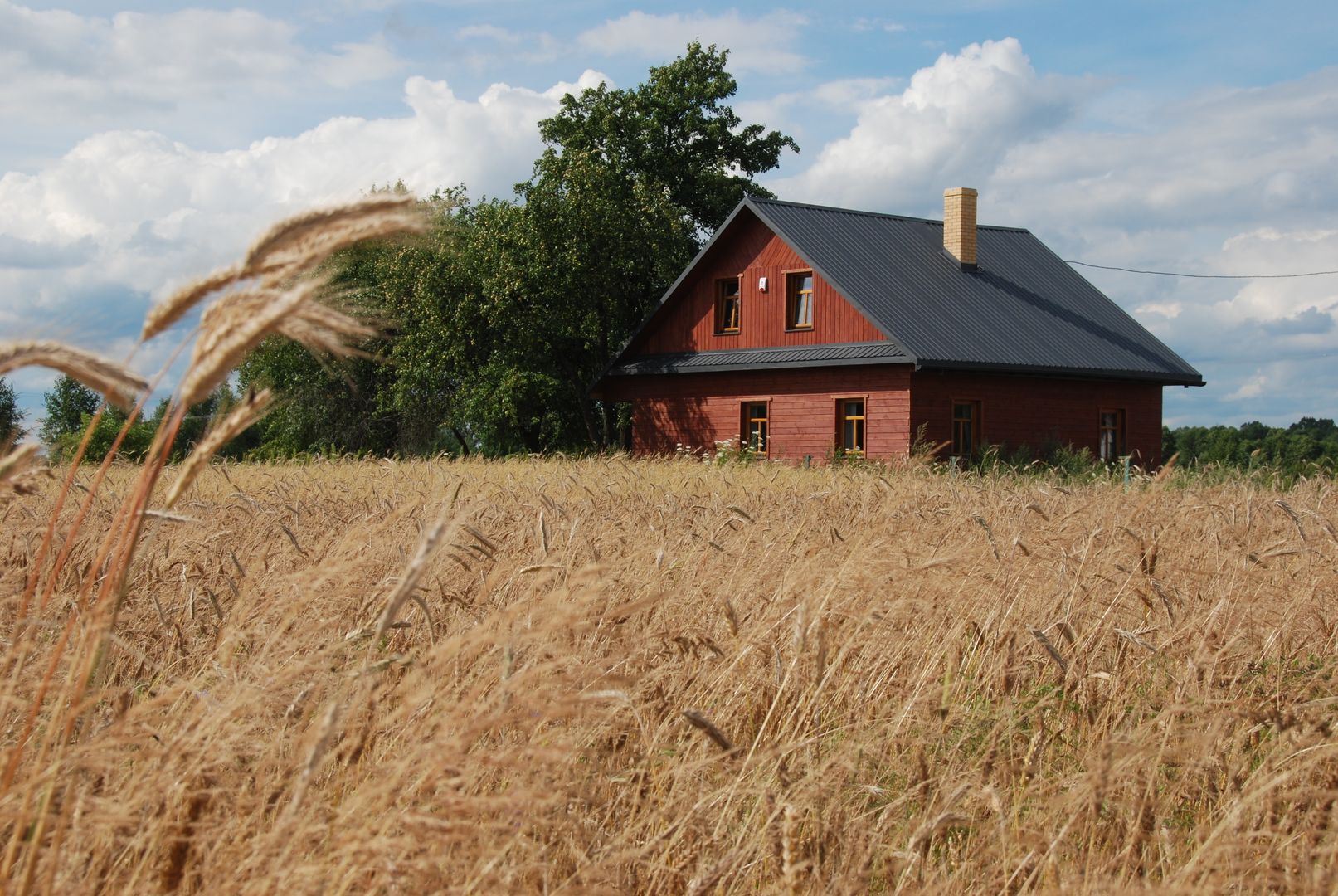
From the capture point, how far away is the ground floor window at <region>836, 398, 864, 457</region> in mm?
26547

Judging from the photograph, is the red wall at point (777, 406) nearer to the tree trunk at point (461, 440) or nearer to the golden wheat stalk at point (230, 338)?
the tree trunk at point (461, 440)

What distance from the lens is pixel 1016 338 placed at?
1083 inches

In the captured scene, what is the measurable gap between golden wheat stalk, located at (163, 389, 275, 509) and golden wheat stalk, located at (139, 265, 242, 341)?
19 centimetres

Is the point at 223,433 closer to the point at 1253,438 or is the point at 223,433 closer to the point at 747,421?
the point at 747,421

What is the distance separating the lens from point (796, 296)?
28203 mm

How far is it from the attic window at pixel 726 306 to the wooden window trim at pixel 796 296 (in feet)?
6.06

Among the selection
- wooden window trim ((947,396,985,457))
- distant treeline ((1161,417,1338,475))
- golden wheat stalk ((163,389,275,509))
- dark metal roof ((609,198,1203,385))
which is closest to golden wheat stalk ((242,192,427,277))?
golden wheat stalk ((163,389,275,509))

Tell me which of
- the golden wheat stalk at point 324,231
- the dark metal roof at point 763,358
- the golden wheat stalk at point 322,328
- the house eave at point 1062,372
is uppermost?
the dark metal roof at point 763,358

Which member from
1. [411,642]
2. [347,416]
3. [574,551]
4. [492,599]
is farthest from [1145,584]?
[347,416]

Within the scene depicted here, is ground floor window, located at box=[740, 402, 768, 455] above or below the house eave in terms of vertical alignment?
below

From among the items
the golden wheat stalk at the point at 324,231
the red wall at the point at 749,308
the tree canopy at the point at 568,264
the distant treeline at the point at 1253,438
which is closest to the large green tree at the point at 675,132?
the tree canopy at the point at 568,264

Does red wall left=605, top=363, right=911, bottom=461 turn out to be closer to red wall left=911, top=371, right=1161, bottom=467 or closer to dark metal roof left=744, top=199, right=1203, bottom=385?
red wall left=911, top=371, right=1161, bottom=467

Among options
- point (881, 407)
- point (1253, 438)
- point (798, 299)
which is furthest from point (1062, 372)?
point (1253, 438)

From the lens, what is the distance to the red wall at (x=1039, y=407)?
84.5 ft
